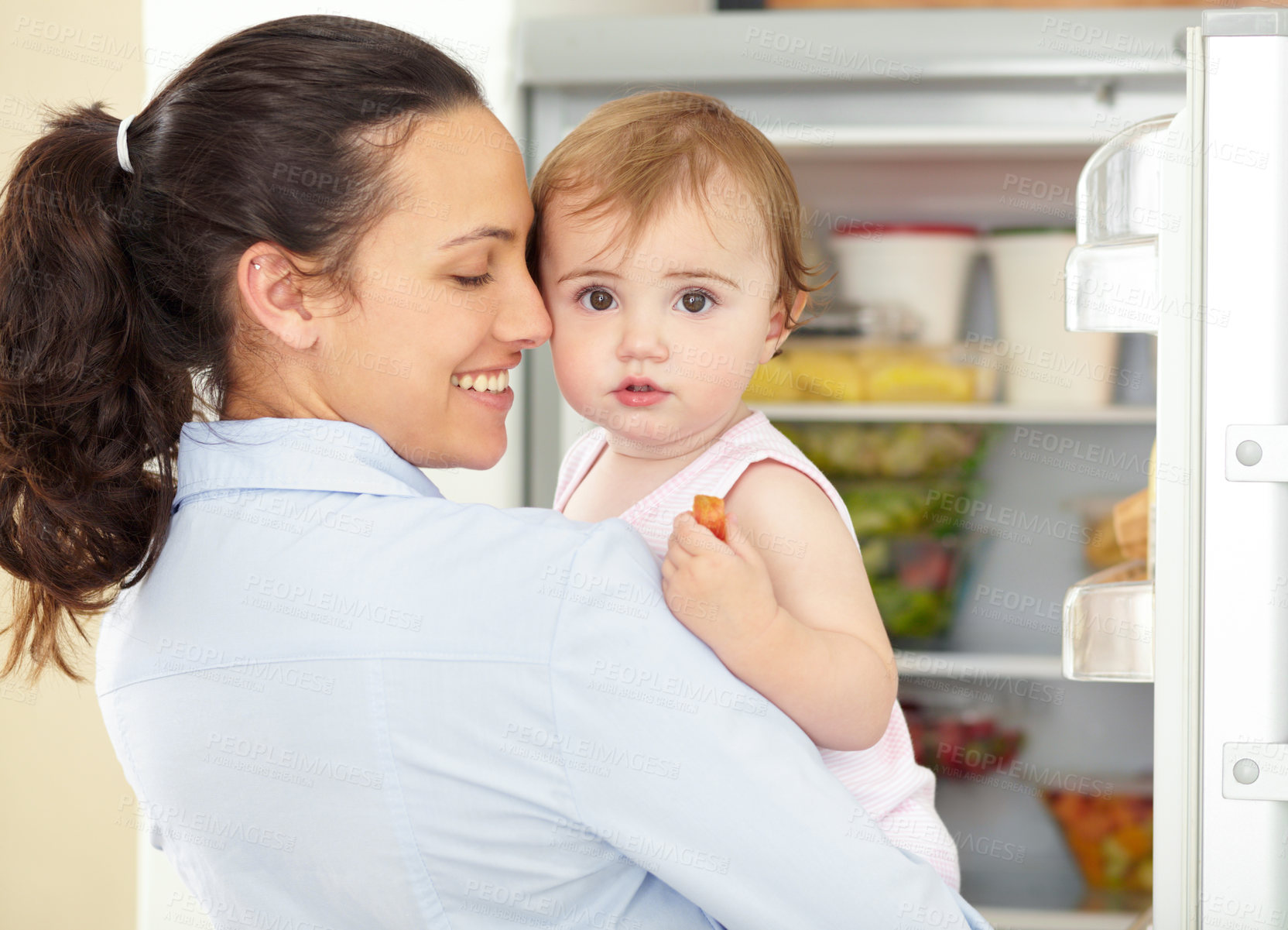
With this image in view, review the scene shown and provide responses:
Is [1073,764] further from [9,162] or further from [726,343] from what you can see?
[9,162]

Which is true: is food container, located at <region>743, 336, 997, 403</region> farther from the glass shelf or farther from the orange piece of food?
the orange piece of food

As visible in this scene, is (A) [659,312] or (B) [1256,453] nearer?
(B) [1256,453]

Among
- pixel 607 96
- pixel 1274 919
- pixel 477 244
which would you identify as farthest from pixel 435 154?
pixel 607 96

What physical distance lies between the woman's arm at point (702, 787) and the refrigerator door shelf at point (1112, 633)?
313mm

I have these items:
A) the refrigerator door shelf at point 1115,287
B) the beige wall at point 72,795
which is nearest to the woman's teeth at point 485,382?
the refrigerator door shelf at point 1115,287

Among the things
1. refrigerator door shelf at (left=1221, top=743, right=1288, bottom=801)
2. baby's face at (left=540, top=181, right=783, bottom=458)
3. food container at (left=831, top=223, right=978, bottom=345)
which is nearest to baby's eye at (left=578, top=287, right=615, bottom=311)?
baby's face at (left=540, top=181, right=783, bottom=458)

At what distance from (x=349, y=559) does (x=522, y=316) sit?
26 centimetres

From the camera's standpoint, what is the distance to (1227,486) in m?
0.74

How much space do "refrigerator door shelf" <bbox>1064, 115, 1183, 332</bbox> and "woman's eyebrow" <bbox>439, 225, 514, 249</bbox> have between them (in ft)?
1.46

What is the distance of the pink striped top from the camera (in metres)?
0.95

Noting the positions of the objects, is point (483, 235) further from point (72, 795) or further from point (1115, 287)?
point (72, 795)

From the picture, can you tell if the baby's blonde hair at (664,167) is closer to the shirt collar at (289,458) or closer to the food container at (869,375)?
the shirt collar at (289,458)

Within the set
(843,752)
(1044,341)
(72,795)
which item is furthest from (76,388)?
(1044,341)

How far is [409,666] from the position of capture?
2.27 feet
